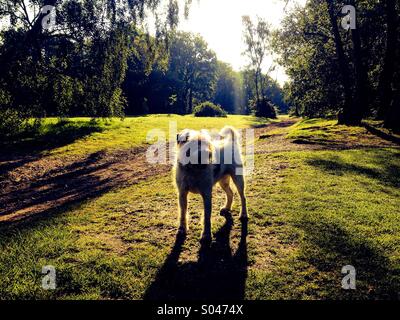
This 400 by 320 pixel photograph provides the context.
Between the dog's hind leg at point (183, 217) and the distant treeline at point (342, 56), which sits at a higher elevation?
the distant treeline at point (342, 56)

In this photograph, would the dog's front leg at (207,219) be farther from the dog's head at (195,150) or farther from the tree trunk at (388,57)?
the tree trunk at (388,57)

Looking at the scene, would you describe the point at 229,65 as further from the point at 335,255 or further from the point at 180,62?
the point at 335,255

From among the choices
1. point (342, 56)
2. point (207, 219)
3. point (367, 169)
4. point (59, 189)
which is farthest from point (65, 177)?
point (342, 56)

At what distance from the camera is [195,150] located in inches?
208

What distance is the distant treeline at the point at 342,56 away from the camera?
843 inches

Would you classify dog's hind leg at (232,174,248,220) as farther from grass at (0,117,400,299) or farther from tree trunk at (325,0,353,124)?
tree trunk at (325,0,353,124)

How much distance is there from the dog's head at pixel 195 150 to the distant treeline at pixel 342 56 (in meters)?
19.2

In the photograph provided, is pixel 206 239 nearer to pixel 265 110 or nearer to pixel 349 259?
pixel 349 259

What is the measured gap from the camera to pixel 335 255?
5168mm

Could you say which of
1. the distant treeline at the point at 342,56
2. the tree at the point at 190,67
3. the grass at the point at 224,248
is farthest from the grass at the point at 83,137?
the tree at the point at 190,67

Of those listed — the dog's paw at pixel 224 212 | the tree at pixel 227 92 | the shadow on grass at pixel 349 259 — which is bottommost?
the shadow on grass at pixel 349 259

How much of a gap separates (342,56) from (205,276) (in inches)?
928

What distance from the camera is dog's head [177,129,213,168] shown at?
5.27 m

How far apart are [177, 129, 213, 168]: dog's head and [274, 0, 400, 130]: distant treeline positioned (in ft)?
63.0
